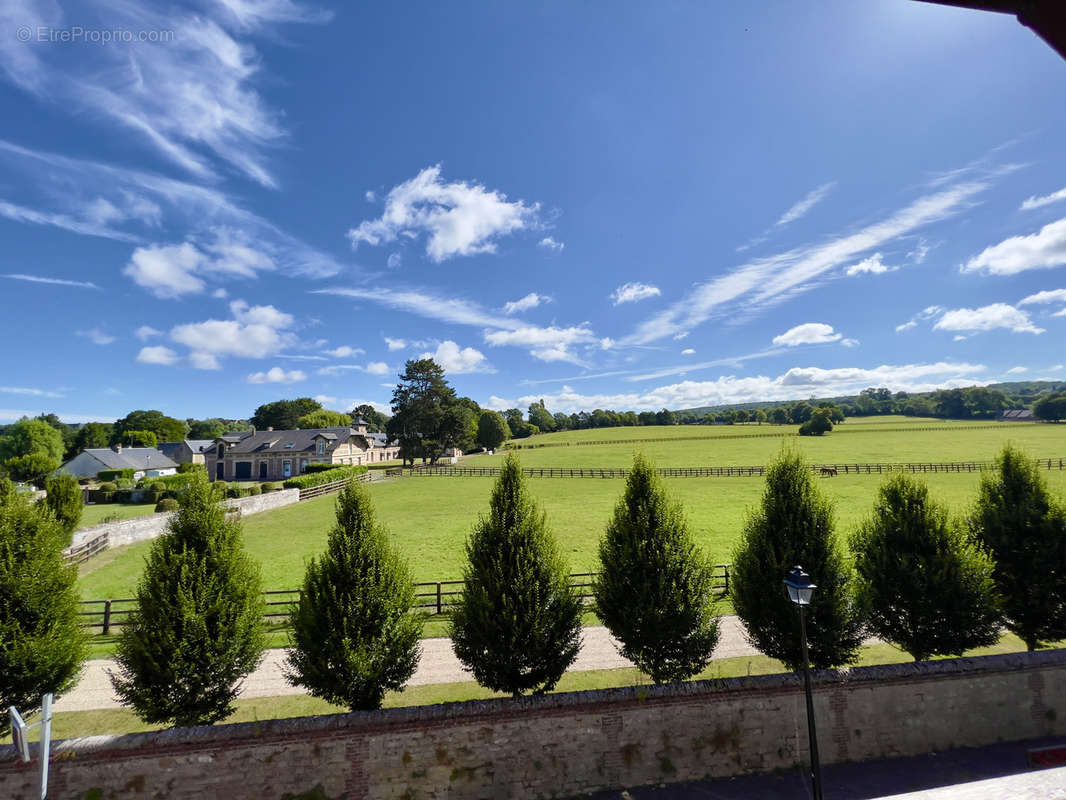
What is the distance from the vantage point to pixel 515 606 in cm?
931

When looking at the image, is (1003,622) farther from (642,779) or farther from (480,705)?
(480,705)

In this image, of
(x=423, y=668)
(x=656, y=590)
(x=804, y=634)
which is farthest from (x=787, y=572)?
(x=423, y=668)

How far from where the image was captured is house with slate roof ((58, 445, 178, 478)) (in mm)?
51406

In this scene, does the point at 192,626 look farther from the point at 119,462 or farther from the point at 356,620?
the point at 119,462

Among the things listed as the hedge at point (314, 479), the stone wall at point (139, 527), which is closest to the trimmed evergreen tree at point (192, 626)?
the stone wall at point (139, 527)

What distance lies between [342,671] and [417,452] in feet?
180

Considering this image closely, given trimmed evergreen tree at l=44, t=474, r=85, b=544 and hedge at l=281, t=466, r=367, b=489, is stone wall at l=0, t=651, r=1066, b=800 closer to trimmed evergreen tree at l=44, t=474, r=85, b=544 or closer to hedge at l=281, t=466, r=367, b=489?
trimmed evergreen tree at l=44, t=474, r=85, b=544

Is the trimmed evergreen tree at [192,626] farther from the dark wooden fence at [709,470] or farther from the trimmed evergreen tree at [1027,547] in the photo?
the dark wooden fence at [709,470]

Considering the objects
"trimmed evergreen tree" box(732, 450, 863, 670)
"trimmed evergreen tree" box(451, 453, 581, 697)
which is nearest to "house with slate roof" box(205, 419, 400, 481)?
"trimmed evergreen tree" box(451, 453, 581, 697)

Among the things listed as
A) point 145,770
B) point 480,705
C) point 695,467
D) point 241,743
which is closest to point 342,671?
point 241,743

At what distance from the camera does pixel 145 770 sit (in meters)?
7.96

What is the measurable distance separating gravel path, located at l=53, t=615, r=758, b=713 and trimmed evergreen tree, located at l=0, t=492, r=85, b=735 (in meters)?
2.08

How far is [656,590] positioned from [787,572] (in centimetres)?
289

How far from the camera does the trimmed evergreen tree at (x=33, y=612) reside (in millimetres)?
8430
